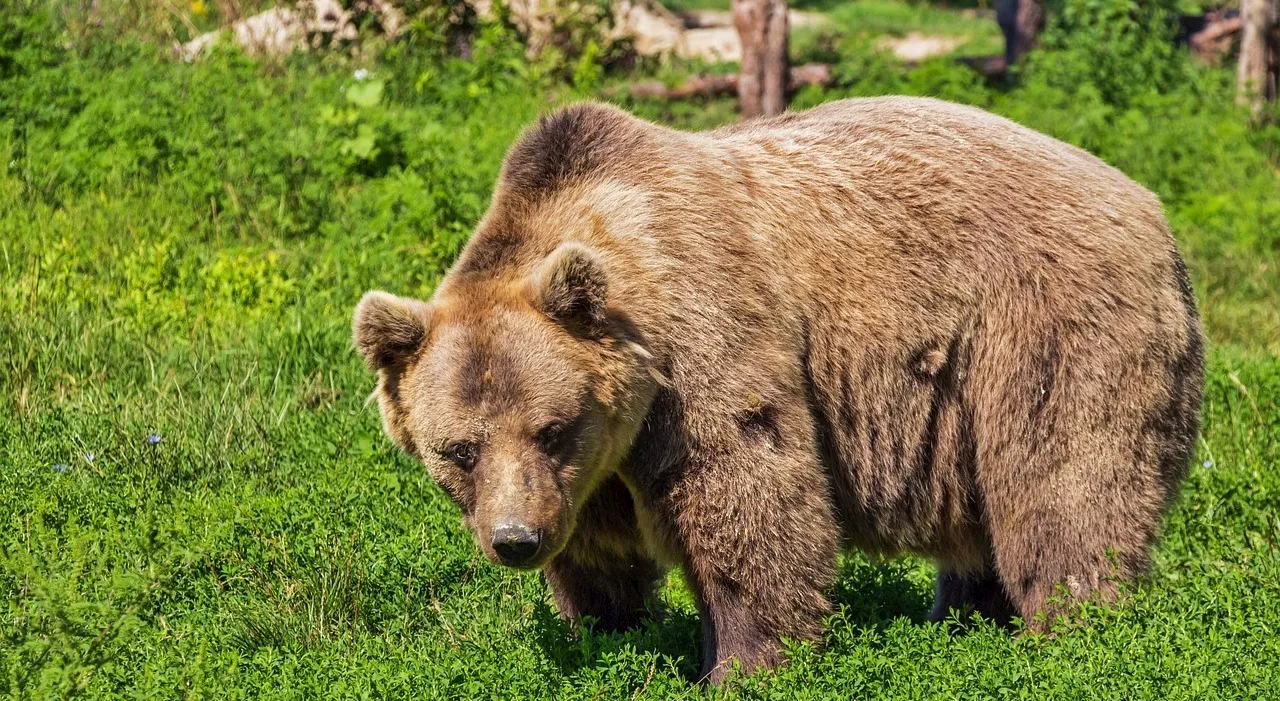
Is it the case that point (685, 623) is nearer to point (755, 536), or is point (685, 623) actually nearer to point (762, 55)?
point (755, 536)

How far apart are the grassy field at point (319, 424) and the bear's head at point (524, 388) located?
68 cm

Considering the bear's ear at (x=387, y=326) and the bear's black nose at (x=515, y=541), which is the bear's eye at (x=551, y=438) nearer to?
the bear's black nose at (x=515, y=541)

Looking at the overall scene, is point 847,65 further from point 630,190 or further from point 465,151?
point 630,190

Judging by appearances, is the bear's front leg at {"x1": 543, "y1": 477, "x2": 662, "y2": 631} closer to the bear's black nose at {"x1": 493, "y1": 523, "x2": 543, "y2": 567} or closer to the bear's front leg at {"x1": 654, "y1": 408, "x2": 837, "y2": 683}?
the bear's front leg at {"x1": 654, "y1": 408, "x2": 837, "y2": 683}

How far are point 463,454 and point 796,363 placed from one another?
117 cm

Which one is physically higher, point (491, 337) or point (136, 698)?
point (491, 337)

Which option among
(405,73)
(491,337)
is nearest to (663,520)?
(491,337)

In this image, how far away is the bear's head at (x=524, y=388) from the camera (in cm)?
466

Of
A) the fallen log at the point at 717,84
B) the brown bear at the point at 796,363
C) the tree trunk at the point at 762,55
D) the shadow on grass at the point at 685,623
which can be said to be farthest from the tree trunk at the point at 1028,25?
the brown bear at the point at 796,363

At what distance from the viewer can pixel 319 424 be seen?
7.17 metres

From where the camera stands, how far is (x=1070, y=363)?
17.5ft

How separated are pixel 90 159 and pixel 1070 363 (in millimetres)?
6595

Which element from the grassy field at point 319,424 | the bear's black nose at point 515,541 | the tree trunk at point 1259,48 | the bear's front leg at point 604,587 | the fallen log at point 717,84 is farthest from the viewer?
the fallen log at point 717,84

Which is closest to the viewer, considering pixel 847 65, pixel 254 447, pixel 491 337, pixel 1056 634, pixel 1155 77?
pixel 491 337
